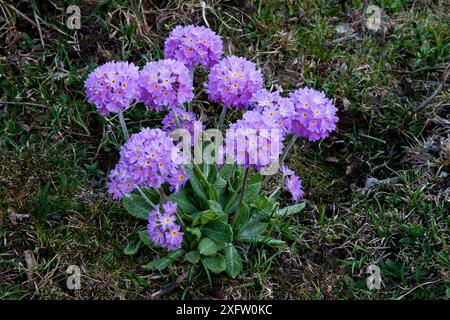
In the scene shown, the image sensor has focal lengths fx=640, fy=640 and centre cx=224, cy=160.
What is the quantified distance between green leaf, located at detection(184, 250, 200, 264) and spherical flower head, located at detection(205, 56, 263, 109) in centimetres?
77

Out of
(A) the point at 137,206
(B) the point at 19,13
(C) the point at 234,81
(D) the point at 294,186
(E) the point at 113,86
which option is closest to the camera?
(E) the point at 113,86

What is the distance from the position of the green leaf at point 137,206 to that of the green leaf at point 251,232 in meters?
0.49

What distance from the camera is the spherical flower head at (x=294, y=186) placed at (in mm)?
3484

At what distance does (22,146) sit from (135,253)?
101 cm

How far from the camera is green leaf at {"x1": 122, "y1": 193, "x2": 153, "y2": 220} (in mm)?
3354

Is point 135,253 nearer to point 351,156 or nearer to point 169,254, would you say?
point 169,254

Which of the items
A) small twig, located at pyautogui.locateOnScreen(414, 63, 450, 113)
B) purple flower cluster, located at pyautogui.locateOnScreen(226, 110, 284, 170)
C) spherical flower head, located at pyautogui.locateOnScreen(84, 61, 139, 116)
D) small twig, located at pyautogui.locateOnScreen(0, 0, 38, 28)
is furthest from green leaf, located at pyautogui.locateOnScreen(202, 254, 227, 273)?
small twig, located at pyautogui.locateOnScreen(0, 0, 38, 28)

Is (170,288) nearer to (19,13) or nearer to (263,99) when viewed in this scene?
(263,99)

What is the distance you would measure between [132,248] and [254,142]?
102cm

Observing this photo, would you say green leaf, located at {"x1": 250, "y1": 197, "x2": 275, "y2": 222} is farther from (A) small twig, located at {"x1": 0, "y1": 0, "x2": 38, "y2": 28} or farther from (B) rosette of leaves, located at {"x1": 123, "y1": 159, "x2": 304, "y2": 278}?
(A) small twig, located at {"x1": 0, "y1": 0, "x2": 38, "y2": 28}

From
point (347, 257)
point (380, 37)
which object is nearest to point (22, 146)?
point (347, 257)

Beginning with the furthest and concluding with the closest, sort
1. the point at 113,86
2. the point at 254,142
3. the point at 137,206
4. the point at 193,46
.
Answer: the point at 137,206, the point at 193,46, the point at 113,86, the point at 254,142

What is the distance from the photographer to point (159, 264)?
320 cm

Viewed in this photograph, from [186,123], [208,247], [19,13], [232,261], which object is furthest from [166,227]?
[19,13]
